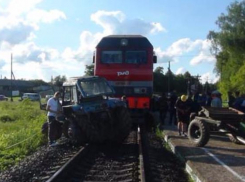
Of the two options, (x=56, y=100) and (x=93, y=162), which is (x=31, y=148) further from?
(x=93, y=162)

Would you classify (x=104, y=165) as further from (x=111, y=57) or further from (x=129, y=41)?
(x=129, y=41)

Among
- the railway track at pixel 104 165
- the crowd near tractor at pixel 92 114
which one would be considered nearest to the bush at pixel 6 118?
the crowd near tractor at pixel 92 114

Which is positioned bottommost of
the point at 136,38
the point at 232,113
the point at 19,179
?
the point at 19,179

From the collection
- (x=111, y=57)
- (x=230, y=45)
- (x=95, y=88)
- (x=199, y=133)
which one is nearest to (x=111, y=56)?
(x=111, y=57)

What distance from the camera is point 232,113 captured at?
551 inches

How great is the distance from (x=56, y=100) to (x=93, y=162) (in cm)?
371

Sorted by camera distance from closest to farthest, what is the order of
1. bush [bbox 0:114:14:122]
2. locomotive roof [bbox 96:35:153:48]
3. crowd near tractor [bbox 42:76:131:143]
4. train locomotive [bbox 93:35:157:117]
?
crowd near tractor [bbox 42:76:131:143] < train locomotive [bbox 93:35:157:117] < locomotive roof [bbox 96:35:153:48] < bush [bbox 0:114:14:122]

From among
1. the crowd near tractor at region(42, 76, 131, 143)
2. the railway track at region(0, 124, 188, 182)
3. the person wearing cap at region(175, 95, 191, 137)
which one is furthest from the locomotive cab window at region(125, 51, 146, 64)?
the railway track at region(0, 124, 188, 182)

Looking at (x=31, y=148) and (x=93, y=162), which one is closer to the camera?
(x=93, y=162)

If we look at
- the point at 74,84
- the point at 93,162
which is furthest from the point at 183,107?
the point at 93,162

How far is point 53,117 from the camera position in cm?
1505

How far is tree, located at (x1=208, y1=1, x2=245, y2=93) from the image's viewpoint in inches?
1907

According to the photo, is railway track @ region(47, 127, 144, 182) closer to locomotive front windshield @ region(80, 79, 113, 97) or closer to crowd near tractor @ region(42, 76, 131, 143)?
crowd near tractor @ region(42, 76, 131, 143)

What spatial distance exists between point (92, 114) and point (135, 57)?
662 centimetres
